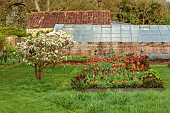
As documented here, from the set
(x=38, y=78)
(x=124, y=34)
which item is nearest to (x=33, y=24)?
(x=124, y=34)

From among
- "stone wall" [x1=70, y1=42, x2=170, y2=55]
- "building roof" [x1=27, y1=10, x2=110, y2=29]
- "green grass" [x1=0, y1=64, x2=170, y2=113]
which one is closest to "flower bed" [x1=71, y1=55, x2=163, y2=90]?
"green grass" [x1=0, y1=64, x2=170, y2=113]

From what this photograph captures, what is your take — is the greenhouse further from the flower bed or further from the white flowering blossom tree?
the white flowering blossom tree

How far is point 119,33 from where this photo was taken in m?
25.7

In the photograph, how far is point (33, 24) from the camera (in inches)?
1359

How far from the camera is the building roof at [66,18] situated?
1313 inches

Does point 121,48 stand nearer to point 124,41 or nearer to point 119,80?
point 124,41

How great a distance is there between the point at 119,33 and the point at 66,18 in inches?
376

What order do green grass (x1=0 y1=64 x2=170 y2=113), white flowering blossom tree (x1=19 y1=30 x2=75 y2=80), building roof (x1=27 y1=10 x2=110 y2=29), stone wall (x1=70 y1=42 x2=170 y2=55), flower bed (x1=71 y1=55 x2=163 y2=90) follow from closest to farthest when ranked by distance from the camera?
green grass (x1=0 y1=64 x2=170 y2=113) < flower bed (x1=71 y1=55 x2=163 y2=90) < white flowering blossom tree (x1=19 y1=30 x2=75 y2=80) < stone wall (x1=70 y1=42 x2=170 y2=55) < building roof (x1=27 y1=10 x2=110 y2=29)

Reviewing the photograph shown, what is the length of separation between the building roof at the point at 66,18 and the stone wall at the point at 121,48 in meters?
8.54

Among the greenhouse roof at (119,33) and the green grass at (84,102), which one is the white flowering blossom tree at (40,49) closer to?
the green grass at (84,102)

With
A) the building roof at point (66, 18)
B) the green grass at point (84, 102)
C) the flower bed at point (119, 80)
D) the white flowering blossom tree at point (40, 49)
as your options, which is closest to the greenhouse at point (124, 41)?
the building roof at point (66, 18)

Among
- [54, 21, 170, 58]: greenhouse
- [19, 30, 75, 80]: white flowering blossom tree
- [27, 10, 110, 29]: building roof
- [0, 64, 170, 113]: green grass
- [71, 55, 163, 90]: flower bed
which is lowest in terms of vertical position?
[0, 64, 170, 113]: green grass

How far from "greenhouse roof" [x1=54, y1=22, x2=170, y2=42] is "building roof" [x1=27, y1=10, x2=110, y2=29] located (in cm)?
637

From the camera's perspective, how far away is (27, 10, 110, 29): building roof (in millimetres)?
33344
